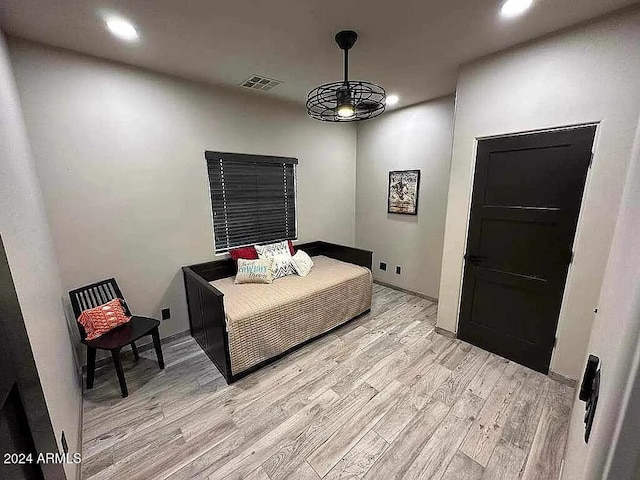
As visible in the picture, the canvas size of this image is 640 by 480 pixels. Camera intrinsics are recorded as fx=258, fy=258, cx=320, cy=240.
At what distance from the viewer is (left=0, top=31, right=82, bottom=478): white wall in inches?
45.8

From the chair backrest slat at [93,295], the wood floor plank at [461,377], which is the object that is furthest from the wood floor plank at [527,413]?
the chair backrest slat at [93,295]

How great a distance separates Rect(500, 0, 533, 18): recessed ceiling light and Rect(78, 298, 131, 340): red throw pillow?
365 cm

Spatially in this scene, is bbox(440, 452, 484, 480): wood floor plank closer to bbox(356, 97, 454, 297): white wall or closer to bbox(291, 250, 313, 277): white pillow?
bbox(291, 250, 313, 277): white pillow

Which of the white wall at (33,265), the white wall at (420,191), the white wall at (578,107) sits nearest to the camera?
the white wall at (33,265)

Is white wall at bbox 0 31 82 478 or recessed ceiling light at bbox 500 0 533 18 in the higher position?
recessed ceiling light at bbox 500 0 533 18

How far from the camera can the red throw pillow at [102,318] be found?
207 centimetres

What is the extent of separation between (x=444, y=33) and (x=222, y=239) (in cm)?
288

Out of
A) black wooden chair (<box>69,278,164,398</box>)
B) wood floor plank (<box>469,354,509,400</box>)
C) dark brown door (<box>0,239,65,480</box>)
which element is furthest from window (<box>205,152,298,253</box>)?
wood floor plank (<box>469,354,509,400</box>)

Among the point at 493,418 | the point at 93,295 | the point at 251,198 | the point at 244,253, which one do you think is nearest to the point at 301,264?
the point at 244,253

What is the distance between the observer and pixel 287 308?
2.48m

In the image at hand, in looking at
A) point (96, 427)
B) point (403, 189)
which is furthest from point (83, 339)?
point (403, 189)

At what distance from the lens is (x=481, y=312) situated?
2617 mm

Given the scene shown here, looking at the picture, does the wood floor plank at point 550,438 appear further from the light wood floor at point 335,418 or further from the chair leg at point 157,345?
the chair leg at point 157,345

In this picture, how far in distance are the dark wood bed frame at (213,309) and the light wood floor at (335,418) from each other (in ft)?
0.34
